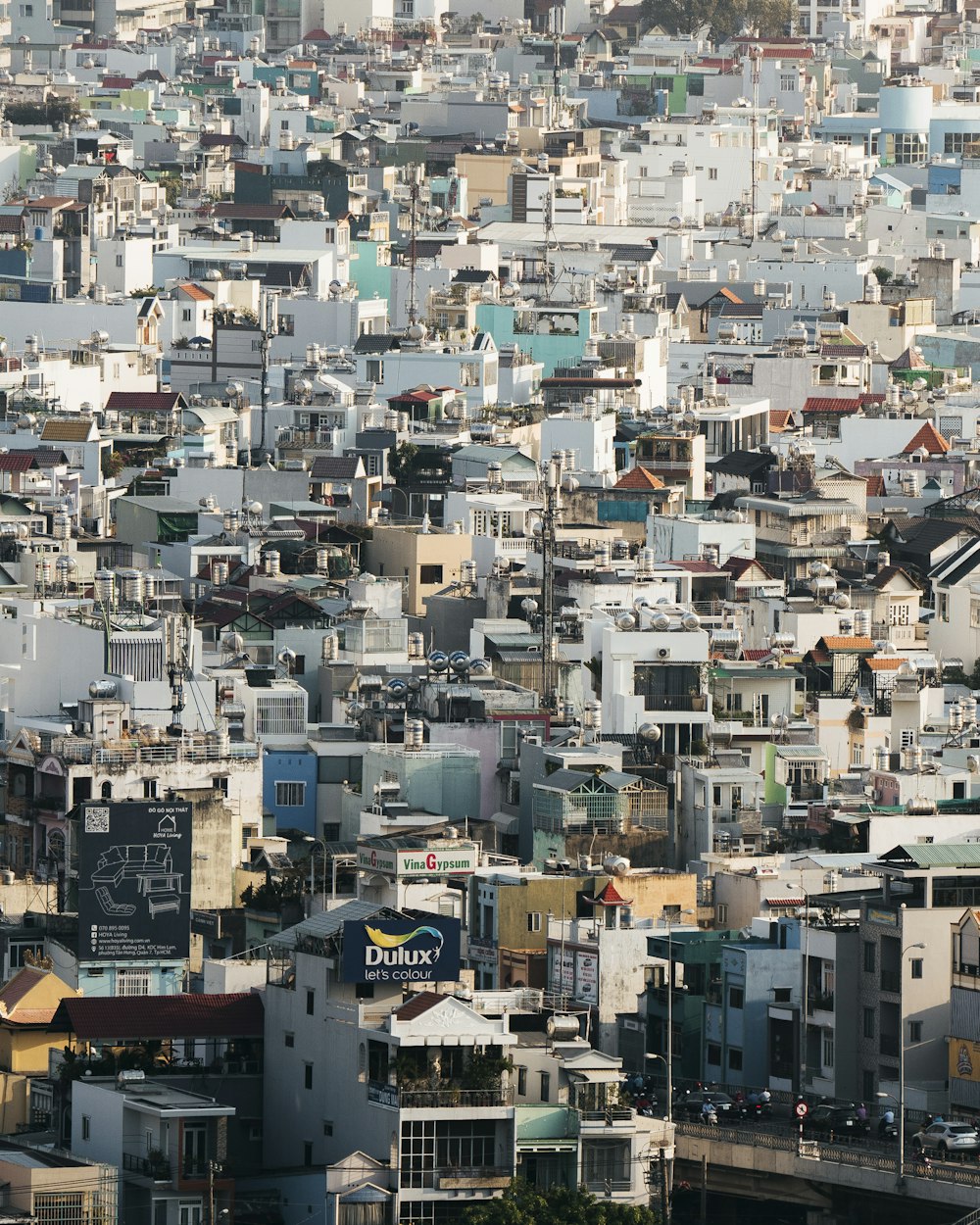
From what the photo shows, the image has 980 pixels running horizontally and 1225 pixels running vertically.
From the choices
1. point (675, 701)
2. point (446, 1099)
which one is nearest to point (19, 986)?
point (446, 1099)

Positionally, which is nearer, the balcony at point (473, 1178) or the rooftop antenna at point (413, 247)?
the balcony at point (473, 1178)

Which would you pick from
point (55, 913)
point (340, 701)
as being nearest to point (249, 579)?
point (340, 701)

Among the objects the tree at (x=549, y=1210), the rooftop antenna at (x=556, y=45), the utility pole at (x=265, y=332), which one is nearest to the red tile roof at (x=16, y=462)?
the utility pole at (x=265, y=332)

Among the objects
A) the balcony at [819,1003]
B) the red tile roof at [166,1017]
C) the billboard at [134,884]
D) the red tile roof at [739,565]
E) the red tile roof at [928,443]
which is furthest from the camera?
the red tile roof at [928,443]

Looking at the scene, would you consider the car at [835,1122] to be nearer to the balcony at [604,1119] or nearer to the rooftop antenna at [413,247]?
the balcony at [604,1119]

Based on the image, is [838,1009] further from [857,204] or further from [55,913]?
[857,204]

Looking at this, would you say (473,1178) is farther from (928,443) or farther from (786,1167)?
(928,443)
